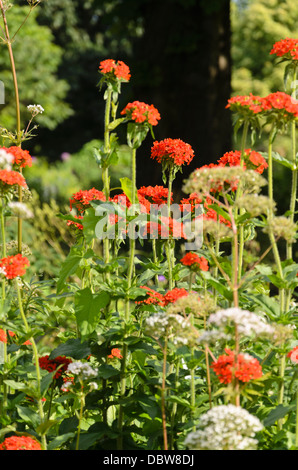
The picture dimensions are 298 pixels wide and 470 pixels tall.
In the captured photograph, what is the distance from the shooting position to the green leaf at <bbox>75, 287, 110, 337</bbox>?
6.43 feet

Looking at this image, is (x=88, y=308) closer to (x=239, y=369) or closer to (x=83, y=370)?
(x=83, y=370)

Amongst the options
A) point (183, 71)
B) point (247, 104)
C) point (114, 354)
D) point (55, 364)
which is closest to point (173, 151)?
point (247, 104)

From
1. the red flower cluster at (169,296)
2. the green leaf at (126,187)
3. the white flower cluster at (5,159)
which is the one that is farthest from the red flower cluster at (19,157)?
the red flower cluster at (169,296)

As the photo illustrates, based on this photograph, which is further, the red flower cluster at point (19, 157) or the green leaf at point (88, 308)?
the red flower cluster at point (19, 157)

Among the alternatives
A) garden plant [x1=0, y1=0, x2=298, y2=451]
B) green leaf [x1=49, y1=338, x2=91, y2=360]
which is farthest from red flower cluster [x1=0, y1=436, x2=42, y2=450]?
green leaf [x1=49, y1=338, x2=91, y2=360]

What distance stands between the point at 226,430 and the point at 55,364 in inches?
31.2

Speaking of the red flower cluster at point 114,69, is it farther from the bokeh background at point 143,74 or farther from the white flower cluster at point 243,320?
the white flower cluster at point 243,320

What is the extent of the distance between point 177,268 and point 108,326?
0.38 meters

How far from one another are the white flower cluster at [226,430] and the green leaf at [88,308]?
22.0 inches

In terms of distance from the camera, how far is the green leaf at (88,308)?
1959 mm

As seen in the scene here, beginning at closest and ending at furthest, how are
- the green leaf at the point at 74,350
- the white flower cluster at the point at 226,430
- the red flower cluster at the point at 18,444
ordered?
the white flower cluster at the point at 226,430
the red flower cluster at the point at 18,444
the green leaf at the point at 74,350

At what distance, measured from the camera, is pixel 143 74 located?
6625mm

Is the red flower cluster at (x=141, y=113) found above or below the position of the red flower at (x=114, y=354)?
above

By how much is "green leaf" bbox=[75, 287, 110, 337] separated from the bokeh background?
0.51 metres
